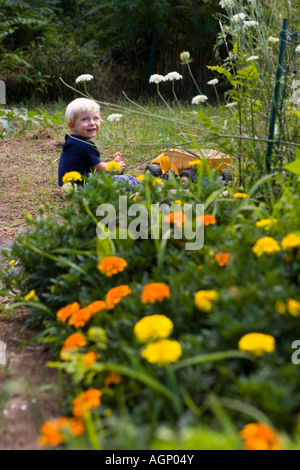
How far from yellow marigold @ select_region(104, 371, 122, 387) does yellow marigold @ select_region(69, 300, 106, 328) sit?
0.76ft

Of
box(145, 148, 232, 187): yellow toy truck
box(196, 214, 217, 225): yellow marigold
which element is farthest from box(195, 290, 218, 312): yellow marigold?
box(145, 148, 232, 187): yellow toy truck

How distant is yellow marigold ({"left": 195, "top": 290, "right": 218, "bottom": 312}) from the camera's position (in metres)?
1.40

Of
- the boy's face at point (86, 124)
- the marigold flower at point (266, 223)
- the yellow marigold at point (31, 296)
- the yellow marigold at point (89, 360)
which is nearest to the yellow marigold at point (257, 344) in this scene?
the yellow marigold at point (89, 360)

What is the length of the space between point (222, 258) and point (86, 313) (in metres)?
0.45

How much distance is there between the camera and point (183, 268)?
1665mm

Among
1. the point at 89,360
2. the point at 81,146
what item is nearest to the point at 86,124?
the point at 81,146

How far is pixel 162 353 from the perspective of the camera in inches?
48.0

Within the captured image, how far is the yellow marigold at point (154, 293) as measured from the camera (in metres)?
1.46

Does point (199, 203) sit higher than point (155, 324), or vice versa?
point (199, 203)

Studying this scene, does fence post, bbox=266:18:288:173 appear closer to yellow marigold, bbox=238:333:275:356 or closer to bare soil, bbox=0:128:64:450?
bare soil, bbox=0:128:64:450

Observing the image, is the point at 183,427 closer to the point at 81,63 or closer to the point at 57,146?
the point at 57,146

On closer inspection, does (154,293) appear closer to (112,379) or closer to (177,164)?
(112,379)
